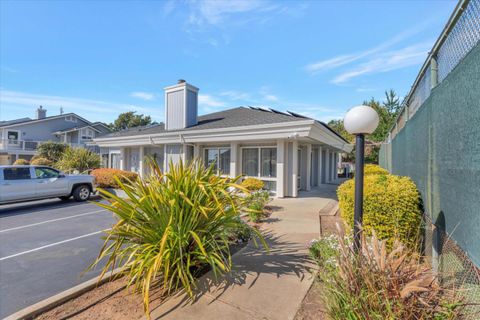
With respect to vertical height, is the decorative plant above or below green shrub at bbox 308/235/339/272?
above

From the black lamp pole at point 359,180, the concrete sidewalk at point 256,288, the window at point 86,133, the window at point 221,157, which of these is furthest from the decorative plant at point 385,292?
the window at point 86,133

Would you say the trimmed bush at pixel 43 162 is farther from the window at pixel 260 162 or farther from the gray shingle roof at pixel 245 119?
the window at pixel 260 162

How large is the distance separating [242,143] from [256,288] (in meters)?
9.40

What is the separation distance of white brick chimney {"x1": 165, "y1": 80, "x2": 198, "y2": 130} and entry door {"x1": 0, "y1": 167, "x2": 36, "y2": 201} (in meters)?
7.28

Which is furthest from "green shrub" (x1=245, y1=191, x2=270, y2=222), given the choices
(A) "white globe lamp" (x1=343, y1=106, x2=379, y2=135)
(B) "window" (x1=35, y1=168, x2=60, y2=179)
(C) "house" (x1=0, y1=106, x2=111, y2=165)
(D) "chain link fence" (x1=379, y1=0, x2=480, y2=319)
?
(C) "house" (x1=0, y1=106, x2=111, y2=165)

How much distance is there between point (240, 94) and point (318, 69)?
31.5 feet

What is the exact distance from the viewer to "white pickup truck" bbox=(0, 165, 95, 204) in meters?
8.76

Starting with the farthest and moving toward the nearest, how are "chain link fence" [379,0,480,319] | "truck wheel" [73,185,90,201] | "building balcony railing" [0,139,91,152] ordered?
"building balcony railing" [0,139,91,152], "truck wheel" [73,185,90,201], "chain link fence" [379,0,480,319]

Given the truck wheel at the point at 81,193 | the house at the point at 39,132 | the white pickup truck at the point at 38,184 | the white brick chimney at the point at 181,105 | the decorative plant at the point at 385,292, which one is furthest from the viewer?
the house at the point at 39,132

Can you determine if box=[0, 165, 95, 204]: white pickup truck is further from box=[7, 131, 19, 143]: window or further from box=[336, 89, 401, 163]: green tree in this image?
box=[7, 131, 19, 143]: window

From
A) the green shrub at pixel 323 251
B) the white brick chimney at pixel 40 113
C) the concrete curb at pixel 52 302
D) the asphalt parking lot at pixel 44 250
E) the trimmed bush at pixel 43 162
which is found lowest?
the asphalt parking lot at pixel 44 250

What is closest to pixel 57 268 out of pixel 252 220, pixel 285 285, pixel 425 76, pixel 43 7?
pixel 285 285

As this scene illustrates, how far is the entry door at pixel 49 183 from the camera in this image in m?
9.57

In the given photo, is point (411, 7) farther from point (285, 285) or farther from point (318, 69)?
point (318, 69)
